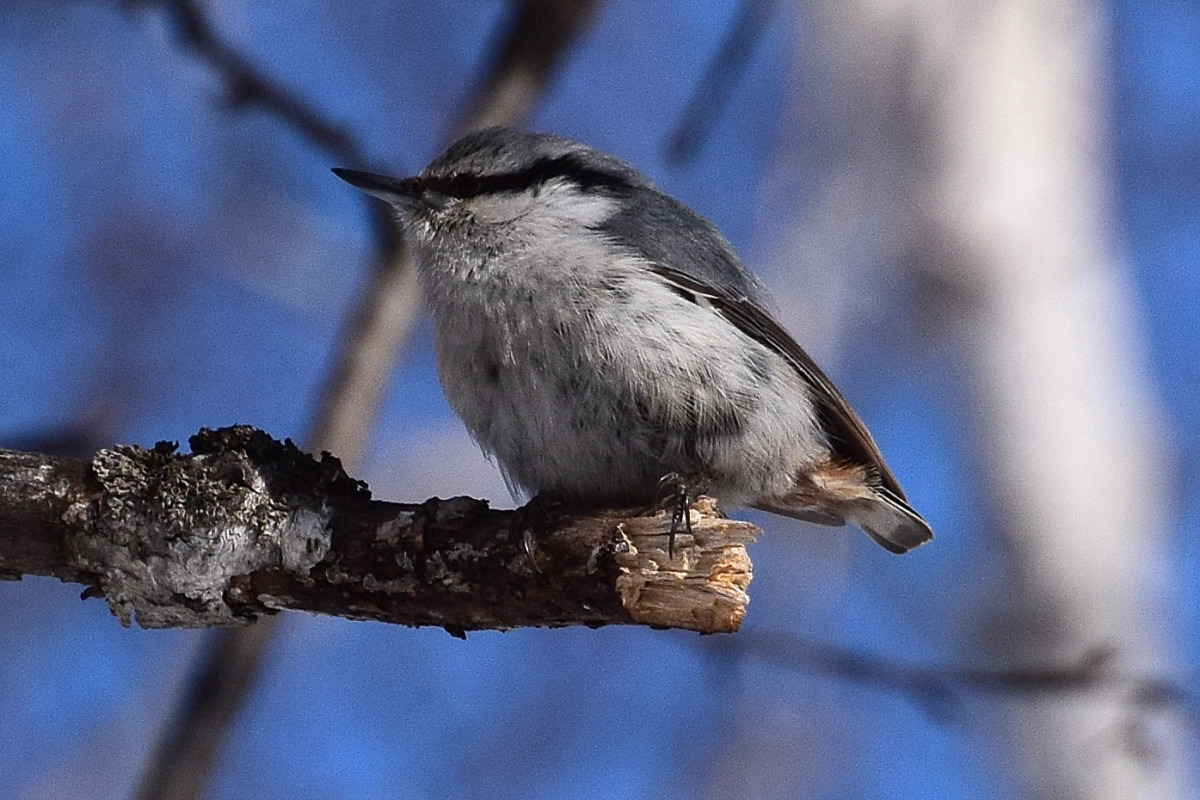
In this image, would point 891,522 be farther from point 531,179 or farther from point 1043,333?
point 1043,333

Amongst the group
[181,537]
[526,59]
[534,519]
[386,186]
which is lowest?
[181,537]

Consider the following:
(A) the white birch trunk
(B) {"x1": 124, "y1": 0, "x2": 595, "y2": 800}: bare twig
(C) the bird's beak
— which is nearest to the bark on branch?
(B) {"x1": 124, "y1": 0, "x2": 595, "y2": 800}: bare twig

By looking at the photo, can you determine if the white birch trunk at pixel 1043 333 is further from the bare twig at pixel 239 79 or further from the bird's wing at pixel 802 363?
the bare twig at pixel 239 79

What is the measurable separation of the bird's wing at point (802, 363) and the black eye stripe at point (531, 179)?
0.42m

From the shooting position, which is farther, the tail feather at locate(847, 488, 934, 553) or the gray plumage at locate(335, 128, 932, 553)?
the tail feather at locate(847, 488, 934, 553)

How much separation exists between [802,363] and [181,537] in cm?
135

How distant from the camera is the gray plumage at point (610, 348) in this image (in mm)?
2547

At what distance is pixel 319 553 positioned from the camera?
222 cm

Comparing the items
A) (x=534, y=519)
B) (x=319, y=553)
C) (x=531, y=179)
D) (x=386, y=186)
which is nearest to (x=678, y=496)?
(x=534, y=519)

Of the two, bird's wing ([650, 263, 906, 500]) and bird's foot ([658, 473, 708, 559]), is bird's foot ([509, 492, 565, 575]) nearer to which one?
bird's foot ([658, 473, 708, 559])

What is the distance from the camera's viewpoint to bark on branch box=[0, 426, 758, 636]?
2113 mm

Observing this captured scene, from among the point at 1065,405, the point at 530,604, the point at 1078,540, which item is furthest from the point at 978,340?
the point at 530,604

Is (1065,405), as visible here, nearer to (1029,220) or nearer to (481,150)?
(1029,220)

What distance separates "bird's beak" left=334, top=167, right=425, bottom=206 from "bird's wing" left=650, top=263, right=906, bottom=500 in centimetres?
65
